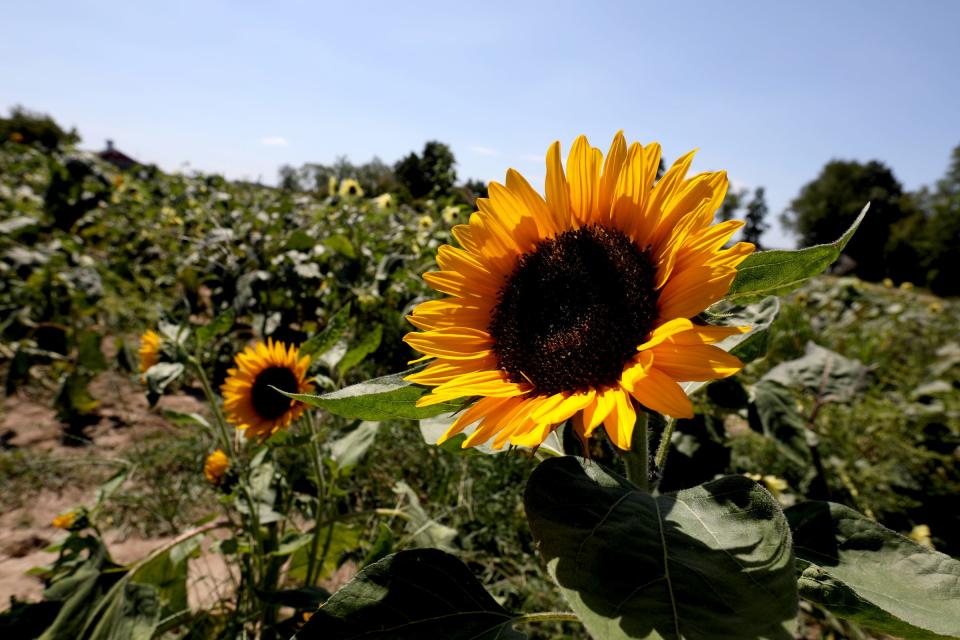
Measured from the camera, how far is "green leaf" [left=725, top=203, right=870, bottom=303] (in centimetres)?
59

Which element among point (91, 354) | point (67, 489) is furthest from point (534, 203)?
point (67, 489)

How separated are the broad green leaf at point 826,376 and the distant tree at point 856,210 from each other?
3424cm

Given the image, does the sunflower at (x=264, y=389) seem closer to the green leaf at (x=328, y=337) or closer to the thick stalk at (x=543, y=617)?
the green leaf at (x=328, y=337)

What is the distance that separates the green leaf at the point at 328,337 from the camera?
4.14ft

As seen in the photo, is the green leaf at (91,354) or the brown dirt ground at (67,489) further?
the green leaf at (91,354)

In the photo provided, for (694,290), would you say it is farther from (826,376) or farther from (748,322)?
(826,376)

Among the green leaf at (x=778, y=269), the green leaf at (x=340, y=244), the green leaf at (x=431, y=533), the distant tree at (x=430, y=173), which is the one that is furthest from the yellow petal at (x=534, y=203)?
the distant tree at (x=430, y=173)

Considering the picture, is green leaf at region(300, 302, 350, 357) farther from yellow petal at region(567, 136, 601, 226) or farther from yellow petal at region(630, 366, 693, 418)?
yellow petal at region(630, 366, 693, 418)

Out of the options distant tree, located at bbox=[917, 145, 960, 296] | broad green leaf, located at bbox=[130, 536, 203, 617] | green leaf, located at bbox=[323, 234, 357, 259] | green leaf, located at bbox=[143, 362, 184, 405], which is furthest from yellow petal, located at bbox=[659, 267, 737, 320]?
distant tree, located at bbox=[917, 145, 960, 296]

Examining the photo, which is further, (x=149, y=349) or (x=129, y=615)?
(x=149, y=349)

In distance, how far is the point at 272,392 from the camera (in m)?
1.59

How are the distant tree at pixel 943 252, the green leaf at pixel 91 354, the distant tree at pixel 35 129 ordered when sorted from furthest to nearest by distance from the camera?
the distant tree at pixel 943 252
the distant tree at pixel 35 129
the green leaf at pixel 91 354

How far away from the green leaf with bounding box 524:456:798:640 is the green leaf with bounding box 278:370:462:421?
0.21 metres

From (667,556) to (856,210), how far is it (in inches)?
1616
